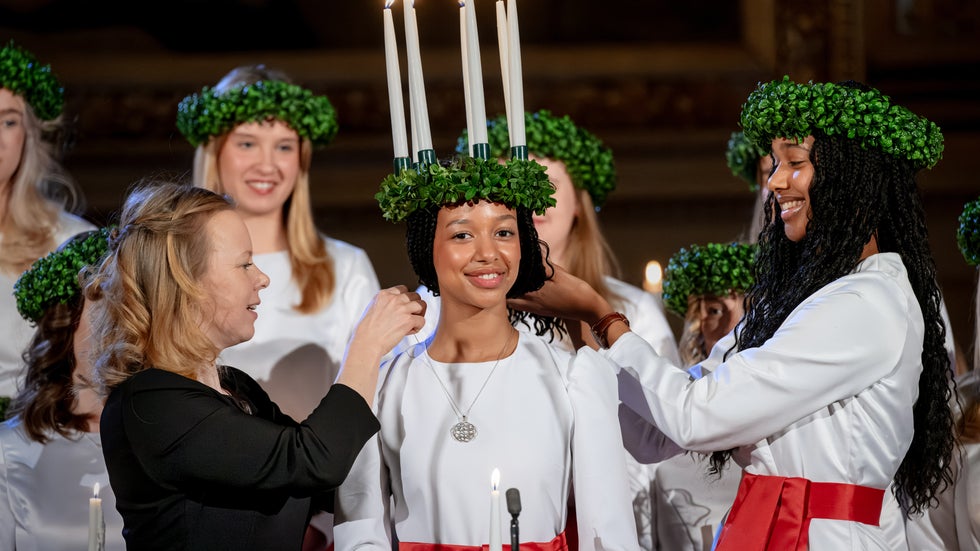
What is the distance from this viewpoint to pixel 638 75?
6531 mm

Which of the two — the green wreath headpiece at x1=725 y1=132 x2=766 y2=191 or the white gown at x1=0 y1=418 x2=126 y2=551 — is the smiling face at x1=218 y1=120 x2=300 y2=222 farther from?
the green wreath headpiece at x1=725 y1=132 x2=766 y2=191

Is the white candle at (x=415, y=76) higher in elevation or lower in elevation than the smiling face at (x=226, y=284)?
higher

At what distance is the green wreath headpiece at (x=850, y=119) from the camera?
279 cm

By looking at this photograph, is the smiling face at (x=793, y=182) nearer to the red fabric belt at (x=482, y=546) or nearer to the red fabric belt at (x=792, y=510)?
the red fabric belt at (x=792, y=510)

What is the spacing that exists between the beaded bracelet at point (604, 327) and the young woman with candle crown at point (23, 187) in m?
2.11

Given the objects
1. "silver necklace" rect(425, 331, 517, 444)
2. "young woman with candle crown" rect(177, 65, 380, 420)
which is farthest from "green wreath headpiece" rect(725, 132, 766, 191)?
"silver necklace" rect(425, 331, 517, 444)

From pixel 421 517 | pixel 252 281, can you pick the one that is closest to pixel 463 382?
pixel 421 517

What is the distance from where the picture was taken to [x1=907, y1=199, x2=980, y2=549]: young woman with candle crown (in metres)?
3.28

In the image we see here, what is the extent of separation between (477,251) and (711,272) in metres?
1.24

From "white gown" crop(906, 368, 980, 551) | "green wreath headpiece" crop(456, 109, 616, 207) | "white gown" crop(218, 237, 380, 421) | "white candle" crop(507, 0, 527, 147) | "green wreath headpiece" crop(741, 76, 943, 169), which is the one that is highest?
"white candle" crop(507, 0, 527, 147)

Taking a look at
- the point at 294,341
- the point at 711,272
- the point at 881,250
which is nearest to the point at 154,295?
the point at 294,341

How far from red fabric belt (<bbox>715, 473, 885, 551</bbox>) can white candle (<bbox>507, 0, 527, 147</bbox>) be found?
0.98 meters

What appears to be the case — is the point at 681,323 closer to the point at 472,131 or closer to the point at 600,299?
the point at 600,299

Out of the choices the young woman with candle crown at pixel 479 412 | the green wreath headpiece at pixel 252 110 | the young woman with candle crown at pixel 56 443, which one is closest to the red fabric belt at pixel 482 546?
the young woman with candle crown at pixel 479 412
